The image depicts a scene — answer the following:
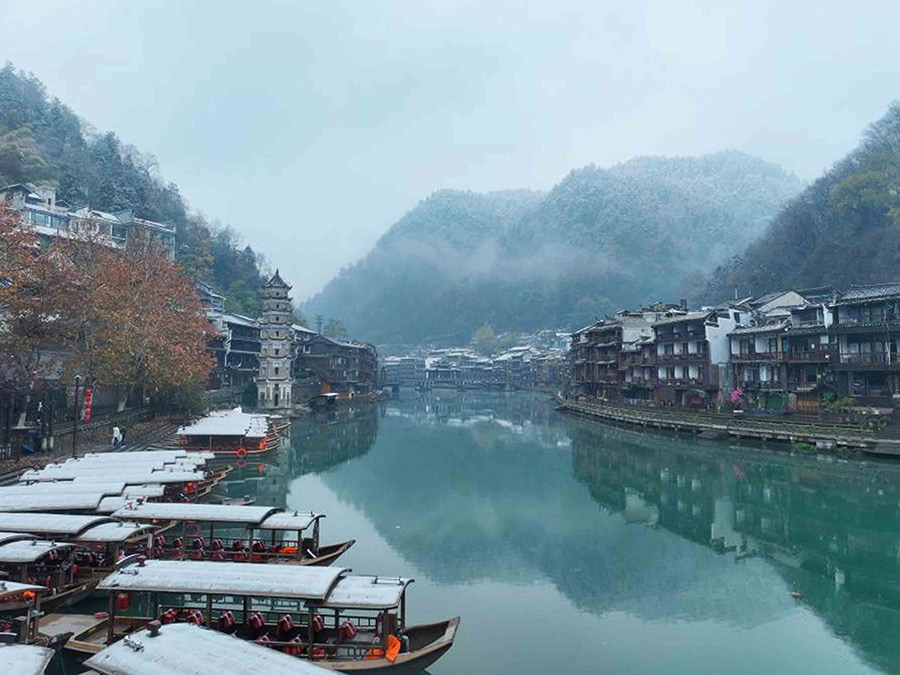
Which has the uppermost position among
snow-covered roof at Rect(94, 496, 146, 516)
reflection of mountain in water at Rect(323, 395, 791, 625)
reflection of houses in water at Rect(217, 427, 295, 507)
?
snow-covered roof at Rect(94, 496, 146, 516)

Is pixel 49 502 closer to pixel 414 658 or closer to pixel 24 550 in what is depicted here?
pixel 24 550

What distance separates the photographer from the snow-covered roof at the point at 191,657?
8.16 metres

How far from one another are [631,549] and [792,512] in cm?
979

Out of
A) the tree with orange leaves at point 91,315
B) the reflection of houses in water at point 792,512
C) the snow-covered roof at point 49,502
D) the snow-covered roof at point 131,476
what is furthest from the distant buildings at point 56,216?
the reflection of houses in water at point 792,512

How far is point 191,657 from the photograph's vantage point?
8469 millimetres

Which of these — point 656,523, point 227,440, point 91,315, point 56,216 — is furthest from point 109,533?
point 56,216

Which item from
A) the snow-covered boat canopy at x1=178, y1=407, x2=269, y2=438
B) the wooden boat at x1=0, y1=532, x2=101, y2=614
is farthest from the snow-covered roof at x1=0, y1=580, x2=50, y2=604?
the snow-covered boat canopy at x1=178, y1=407, x2=269, y2=438

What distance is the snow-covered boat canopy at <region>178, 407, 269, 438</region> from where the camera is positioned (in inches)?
1654

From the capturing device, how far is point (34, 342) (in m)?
32.1

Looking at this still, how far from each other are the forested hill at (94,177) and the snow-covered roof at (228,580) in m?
76.3

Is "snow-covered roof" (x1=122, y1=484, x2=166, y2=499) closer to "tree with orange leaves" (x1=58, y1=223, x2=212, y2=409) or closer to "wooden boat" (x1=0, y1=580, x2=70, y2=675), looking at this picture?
"wooden boat" (x1=0, y1=580, x2=70, y2=675)

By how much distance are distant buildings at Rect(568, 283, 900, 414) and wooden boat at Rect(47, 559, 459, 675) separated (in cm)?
4179

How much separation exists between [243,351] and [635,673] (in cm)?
7221

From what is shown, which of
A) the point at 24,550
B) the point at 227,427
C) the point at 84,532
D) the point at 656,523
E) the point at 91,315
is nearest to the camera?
the point at 24,550
